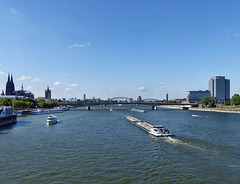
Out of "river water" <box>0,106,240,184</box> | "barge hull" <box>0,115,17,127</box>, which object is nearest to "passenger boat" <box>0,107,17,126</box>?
"barge hull" <box>0,115,17,127</box>

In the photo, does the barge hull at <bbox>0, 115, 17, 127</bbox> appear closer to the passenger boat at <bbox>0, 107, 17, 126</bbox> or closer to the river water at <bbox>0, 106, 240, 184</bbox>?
the passenger boat at <bbox>0, 107, 17, 126</bbox>

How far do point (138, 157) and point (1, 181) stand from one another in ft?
66.9

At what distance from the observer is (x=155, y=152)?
35.0m

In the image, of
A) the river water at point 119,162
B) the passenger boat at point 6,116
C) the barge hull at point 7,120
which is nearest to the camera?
the river water at point 119,162

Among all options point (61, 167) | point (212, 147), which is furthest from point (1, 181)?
point (212, 147)

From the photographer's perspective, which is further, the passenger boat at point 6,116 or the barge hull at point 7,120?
the passenger boat at point 6,116

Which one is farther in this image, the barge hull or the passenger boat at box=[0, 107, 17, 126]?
the passenger boat at box=[0, 107, 17, 126]

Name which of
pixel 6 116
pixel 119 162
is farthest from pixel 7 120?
pixel 119 162

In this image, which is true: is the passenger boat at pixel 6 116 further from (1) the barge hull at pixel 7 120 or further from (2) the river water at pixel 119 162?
(2) the river water at pixel 119 162

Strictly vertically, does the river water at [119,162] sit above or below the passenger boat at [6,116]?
below

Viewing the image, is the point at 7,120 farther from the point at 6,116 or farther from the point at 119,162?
the point at 119,162

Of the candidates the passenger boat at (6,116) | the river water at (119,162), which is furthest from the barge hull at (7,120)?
the river water at (119,162)

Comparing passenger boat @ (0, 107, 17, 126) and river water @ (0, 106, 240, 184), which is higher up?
passenger boat @ (0, 107, 17, 126)

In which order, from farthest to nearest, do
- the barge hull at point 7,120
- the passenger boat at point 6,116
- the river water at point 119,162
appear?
the passenger boat at point 6,116 → the barge hull at point 7,120 → the river water at point 119,162
